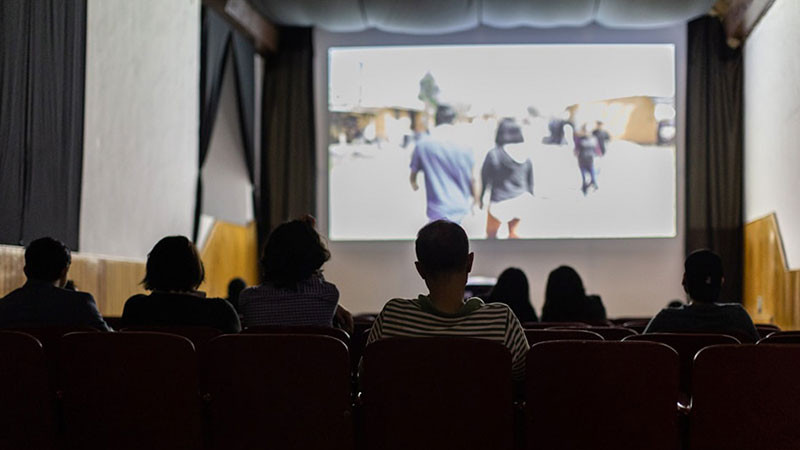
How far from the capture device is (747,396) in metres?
2.69

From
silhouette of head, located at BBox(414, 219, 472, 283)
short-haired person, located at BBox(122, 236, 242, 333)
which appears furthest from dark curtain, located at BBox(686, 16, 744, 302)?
silhouette of head, located at BBox(414, 219, 472, 283)

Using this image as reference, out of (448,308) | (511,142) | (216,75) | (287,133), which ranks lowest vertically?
(448,308)

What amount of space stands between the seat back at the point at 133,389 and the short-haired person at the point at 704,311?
6.16 feet

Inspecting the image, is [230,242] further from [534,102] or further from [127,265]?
[534,102]

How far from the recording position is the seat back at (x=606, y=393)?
2.68 meters

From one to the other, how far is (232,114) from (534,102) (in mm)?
3161

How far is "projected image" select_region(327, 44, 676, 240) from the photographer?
9.98 meters

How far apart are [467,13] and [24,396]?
706cm

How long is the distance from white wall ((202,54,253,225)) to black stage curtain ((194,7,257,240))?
0.36 ft

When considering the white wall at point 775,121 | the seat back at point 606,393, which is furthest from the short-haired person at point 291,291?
the white wall at point 775,121

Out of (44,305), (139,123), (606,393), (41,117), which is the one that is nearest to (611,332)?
(606,393)

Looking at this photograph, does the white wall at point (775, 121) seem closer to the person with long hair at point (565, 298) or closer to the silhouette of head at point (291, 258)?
the person with long hair at point (565, 298)

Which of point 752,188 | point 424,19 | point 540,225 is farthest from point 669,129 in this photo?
point 424,19

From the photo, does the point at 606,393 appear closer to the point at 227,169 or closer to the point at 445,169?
the point at 445,169
